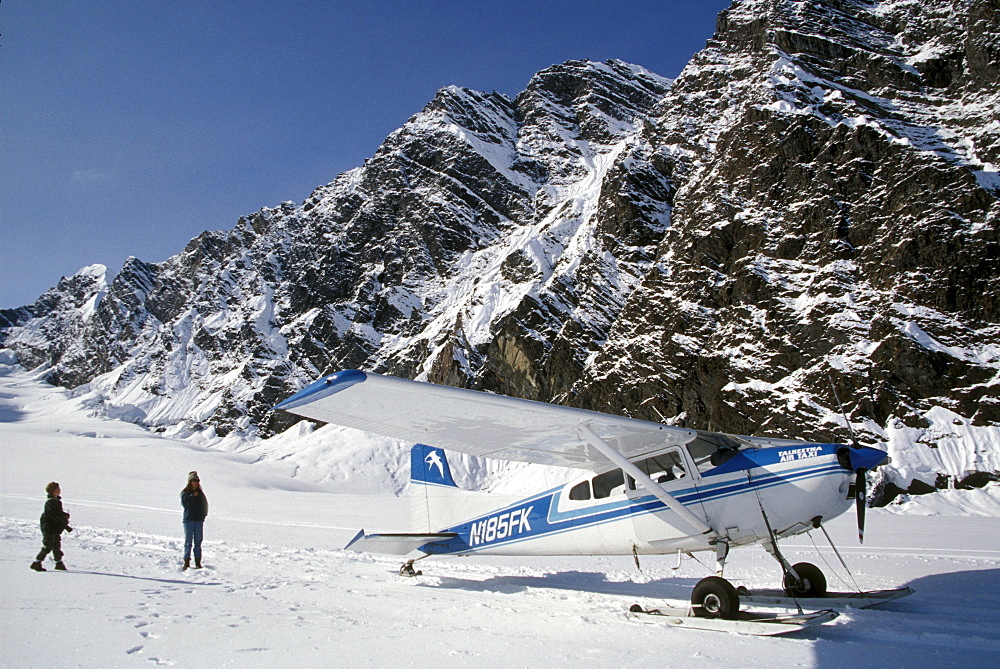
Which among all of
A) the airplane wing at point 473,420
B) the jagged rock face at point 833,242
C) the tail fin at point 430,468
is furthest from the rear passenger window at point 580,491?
the jagged rock face at point 833,242

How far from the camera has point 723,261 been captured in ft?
155

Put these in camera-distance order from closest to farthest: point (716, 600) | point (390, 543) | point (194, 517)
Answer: point (716, 600) → point (194, 517) → point (390, 543)

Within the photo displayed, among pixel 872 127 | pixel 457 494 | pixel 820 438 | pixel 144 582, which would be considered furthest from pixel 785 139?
pixel 144 582

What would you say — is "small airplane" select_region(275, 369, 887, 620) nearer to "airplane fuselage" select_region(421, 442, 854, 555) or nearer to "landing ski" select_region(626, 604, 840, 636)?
"airplane fuselage" select_region(421, 442, 854, 555)

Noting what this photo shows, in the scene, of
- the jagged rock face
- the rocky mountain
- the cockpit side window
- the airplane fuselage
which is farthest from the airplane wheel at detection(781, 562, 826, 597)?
the jagged rock face

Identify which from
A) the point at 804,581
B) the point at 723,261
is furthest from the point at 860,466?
the point at 723,261

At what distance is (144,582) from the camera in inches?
289

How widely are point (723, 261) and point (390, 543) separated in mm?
44220

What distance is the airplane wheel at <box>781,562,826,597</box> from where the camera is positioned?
7.04 m

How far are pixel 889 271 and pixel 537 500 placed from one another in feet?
133

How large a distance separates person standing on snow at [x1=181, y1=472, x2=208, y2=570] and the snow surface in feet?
1.17

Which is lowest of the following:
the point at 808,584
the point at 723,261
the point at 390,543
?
the point at 808,584

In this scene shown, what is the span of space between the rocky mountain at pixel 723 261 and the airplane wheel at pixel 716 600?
10.0 ft

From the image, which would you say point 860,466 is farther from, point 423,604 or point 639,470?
point 423,604
